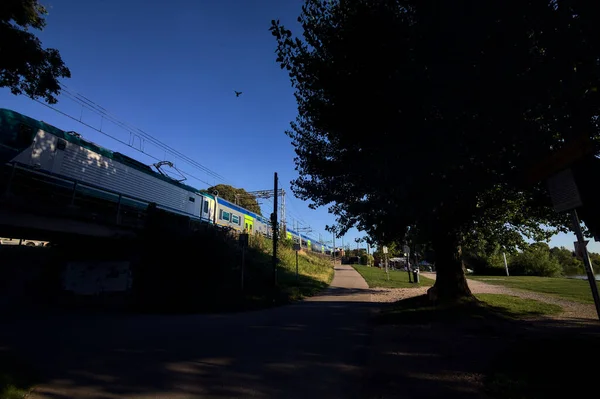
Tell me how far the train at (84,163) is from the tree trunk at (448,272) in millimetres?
12625

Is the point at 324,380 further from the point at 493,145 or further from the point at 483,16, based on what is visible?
the point at 483,16

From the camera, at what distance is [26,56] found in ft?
29.2

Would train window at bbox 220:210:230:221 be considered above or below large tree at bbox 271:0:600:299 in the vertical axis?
above

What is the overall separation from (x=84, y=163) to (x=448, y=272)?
562 inches

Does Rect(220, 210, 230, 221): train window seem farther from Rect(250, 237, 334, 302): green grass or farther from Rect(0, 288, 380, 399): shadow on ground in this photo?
Rect(0, 288, 380, 399): shadow on ground

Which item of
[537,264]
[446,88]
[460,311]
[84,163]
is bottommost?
[460,311]

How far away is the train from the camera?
10.7 metres

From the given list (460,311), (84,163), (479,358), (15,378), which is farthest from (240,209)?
(479,358)

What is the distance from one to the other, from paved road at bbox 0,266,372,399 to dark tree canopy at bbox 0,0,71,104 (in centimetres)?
677

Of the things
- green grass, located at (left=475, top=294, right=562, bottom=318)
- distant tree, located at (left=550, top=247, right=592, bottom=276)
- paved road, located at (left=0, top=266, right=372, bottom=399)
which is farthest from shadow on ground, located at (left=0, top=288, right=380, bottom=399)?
distant tree, located at (left=550, top=247, right=592, bottom=276)

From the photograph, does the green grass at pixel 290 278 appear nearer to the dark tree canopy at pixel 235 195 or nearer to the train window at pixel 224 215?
the train window at pixel 224 215

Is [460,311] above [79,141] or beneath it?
beneath

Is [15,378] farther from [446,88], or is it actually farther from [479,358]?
[446,88]

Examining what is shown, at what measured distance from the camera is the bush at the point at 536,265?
38.5m
